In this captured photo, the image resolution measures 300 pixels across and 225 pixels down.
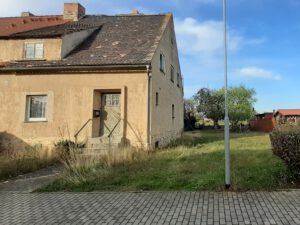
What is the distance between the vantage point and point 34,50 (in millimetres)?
19984

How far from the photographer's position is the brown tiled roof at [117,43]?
18.7 meters

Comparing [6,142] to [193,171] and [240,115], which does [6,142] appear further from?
[240,115]

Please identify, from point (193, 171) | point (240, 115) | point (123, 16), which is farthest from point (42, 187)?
point (240, 115)

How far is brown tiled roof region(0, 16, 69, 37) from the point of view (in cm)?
2425

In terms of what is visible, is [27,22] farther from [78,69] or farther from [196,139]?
[196,139]

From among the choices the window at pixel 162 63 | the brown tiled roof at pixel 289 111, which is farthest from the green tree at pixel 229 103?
the window at pixel 162 63

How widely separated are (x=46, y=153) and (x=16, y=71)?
5.71 metres

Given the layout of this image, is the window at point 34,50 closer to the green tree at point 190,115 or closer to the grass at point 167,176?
the grass at point 167,176

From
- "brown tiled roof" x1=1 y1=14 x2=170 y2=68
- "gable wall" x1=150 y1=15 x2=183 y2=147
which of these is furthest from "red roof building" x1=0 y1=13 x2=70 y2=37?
"gable wall" x1=150 y1=15 x2=183 y2=147

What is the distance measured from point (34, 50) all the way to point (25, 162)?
8297 mm

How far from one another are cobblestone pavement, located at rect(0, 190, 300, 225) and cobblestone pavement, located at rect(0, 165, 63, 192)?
1.00 metres

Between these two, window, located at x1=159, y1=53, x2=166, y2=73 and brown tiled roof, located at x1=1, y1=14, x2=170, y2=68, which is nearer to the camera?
brown tiled roof, located at x1=1, y1=14, x2=170, y2=68

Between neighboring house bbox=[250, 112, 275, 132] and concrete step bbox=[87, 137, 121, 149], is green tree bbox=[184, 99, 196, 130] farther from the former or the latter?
concrete step bbox=[87, 137, 121, 149]

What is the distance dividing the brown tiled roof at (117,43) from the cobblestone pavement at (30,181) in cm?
721
